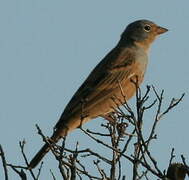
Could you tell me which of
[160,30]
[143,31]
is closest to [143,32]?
[143,31]

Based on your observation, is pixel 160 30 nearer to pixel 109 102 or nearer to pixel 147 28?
pixel 147 28

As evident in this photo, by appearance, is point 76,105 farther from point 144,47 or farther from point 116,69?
point 144,47

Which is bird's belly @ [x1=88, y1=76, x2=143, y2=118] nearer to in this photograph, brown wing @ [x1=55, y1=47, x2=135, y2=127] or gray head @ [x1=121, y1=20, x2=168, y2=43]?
brown wing @ [x1=55, y1=47, x2=135, y2=127]

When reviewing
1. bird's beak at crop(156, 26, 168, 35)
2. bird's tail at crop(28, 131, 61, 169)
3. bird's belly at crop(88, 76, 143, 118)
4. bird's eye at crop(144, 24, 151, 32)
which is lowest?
bird's tail at crop(28, 131, 61, 169)

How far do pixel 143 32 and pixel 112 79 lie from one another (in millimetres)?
1831

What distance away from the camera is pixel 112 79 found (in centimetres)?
1119

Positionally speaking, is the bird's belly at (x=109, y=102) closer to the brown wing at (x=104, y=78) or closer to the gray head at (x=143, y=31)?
the brown wing at (x=104, y=78)

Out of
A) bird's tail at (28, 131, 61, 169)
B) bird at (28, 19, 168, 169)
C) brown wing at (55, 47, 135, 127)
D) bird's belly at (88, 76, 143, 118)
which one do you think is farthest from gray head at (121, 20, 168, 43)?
bird's tail at (28, 131, 61, 169)

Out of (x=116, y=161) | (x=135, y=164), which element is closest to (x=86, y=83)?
(x=116, y=161)

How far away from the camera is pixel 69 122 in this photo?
10102mm

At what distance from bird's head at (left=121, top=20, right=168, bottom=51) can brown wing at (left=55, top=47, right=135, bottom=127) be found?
0.51 m

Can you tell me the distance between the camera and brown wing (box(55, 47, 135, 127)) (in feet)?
34.6

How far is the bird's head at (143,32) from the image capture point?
12469 millimetres

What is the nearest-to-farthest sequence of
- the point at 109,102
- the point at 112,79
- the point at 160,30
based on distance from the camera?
the point at 109,102
the point at 112,79
the point at 160,30
